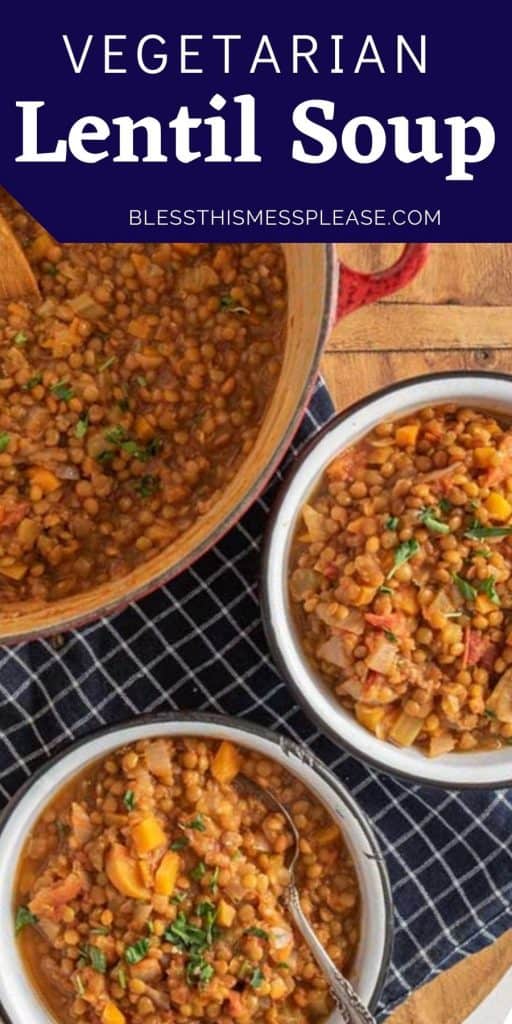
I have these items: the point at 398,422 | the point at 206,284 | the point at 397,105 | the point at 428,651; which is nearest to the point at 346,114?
the point at 397,105

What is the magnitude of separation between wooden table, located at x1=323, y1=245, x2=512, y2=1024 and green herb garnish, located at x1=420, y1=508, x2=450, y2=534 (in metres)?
0.66

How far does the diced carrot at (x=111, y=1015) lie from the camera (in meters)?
3.22

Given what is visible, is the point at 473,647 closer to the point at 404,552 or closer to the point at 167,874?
the point at 404,552

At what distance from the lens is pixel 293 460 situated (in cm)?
338

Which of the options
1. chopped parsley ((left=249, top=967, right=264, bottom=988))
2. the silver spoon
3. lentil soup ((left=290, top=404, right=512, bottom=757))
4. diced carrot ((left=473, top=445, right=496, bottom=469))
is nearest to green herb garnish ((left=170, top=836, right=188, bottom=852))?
the silver spoon

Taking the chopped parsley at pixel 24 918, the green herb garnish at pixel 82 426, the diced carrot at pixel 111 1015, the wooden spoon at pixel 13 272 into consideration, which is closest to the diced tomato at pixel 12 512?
the green herb garnish at pixel 82 426

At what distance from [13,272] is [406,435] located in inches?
42.2

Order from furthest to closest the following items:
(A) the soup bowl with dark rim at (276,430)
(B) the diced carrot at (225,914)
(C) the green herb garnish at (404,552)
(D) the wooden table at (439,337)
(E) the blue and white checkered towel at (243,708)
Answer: (D) the wooden table at (439,337), (E) the blue and white checkered towel at (243,708), (B) the diced carrot at (225,914), (C) the green herb garnish at (404,552), (A) the soup bowl with dark rim at (276,430)

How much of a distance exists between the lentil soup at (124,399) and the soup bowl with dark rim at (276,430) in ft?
0.50

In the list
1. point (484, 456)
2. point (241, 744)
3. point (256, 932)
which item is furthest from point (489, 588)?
point (256, 932)

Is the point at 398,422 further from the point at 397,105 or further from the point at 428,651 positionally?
the point at 397,105

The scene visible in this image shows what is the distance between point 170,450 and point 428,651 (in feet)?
2.68

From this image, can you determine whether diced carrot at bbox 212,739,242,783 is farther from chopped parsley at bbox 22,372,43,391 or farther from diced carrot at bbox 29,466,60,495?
chopped parsley at bbox 22,372,43,391

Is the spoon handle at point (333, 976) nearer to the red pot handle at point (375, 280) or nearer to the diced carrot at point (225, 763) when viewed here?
→ the diced carrot at point (225, 763)
